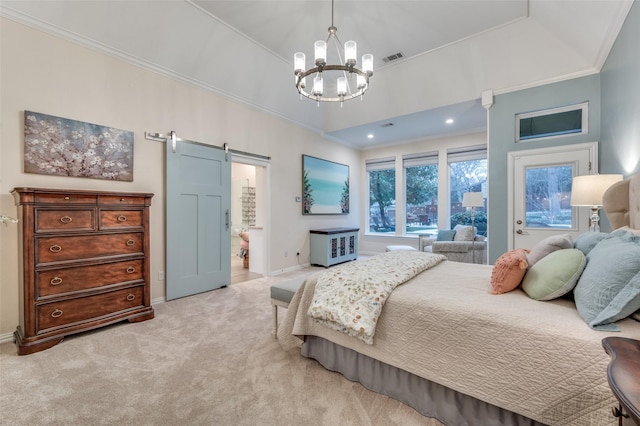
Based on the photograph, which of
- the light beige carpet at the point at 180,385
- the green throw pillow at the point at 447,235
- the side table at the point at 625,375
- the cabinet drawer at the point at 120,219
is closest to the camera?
the side table at the point at 625,375

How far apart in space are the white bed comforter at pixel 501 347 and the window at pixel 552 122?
9.91 ft

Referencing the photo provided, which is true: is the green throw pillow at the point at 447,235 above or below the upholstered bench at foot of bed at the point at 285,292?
above

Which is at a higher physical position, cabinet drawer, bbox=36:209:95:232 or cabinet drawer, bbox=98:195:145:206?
cabinet drawer, bbox=98:195:145:206

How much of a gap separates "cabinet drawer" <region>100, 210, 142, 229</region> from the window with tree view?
486 cm

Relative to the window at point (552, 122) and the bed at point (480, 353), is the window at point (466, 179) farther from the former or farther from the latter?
the bed at point (480, 353)

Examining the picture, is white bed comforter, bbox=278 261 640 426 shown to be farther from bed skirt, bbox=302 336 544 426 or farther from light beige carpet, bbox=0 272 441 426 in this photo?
light beige carpet, bbox=0 272 441 426

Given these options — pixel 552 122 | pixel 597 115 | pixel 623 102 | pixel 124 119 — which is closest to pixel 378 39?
pixel 552 122

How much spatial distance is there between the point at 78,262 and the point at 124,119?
167 centimetres

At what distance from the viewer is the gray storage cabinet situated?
5.48 m

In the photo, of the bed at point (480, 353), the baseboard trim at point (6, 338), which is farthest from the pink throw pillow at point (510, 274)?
the baseboard trim at point (6, 338)

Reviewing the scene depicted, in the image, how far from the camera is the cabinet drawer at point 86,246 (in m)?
2.30

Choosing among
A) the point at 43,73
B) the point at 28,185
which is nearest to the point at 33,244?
the point at 28,185

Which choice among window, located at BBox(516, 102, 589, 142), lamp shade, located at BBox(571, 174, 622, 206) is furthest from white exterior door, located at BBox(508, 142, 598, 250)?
lamp shade, located at BBox(571, 174, 622, 206)

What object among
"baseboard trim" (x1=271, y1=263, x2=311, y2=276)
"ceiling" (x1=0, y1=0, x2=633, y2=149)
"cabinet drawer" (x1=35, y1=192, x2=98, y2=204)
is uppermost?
"ceiling" (x1=0, y1=0, x2=633, y2=149)
